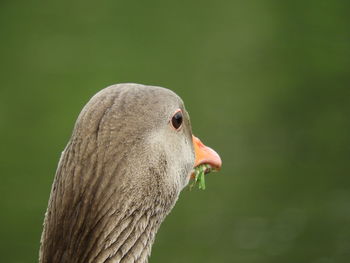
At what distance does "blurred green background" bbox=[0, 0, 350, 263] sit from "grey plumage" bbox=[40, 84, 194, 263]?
16.6ft

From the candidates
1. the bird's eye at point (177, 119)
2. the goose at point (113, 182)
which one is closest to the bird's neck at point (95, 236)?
the goose at point (113, 182)

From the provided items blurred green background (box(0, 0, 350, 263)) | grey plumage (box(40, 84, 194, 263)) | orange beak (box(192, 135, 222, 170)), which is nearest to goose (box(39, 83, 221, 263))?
grey plumage (box(40, 84, 194, 263))

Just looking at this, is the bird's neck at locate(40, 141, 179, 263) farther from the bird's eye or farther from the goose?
the bird's eye

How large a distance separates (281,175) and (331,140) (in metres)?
0.98

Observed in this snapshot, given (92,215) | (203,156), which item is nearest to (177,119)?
(203,156)

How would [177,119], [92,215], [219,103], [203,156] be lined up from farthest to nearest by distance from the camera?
[219,103], [203,156], [177,119], [92,215]

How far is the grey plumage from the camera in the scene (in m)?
4.12

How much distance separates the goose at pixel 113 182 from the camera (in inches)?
162

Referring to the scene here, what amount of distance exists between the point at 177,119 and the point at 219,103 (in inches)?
327

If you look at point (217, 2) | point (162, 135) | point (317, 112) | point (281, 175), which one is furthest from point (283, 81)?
point (162, 135)

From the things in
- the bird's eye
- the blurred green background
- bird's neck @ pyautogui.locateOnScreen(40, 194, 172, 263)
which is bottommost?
the blurred green background

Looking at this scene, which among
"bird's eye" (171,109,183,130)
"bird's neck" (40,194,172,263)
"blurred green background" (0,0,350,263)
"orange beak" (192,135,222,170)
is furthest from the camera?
"blurred green background" (0,0,350,263)

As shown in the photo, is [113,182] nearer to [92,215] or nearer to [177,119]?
[92,215]

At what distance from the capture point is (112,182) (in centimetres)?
421
